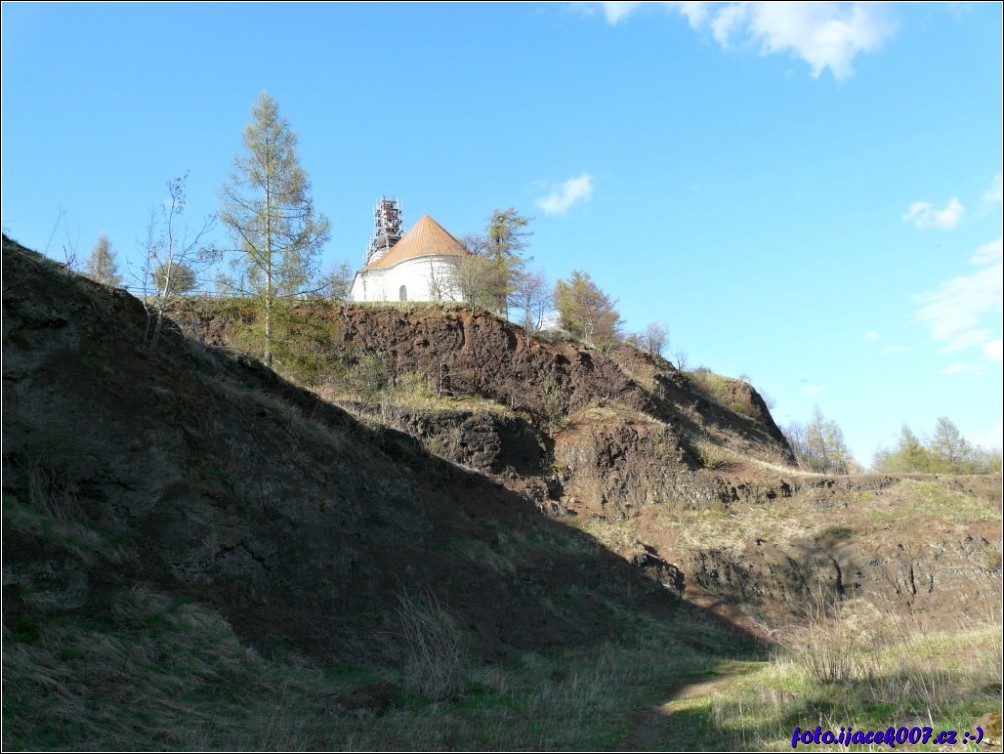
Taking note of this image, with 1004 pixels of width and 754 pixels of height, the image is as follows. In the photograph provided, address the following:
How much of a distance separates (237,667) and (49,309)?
677cm

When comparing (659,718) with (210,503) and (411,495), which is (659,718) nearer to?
(210,503)

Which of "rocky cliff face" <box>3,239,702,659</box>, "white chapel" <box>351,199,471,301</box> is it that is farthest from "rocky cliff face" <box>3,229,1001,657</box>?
"white chapel" <box>351,199,471,301</box>

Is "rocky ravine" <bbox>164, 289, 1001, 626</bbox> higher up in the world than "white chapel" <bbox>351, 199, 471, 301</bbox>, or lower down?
lower down

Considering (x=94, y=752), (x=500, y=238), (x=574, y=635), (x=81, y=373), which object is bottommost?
(x=574, y=635)

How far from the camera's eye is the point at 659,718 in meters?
9.47

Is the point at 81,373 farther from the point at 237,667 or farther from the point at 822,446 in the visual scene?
the point at 822,446

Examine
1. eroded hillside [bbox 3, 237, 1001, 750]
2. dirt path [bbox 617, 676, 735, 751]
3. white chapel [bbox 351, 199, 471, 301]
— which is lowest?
dirt path [bbox 617, 676, 735, 751]

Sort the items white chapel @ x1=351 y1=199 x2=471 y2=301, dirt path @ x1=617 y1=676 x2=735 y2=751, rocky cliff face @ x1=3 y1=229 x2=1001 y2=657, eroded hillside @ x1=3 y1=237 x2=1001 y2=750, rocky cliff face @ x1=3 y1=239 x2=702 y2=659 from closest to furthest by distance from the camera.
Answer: dirt path @ x1=617 y1=676 x2=735 y2=751
eroded hillside @ x1=3 y1=237 x2=1001 y2=750
rocky cliff face @ x1=3 y1=239 x2=702 y2=659
rocky cliff face @ x1=3 y1=229 x2=1001 y2=657
white chapel @ x1=351 y1=199 x2=471 y2=301

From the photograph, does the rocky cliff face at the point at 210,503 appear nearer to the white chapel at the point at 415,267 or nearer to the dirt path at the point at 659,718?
the dirt path at the point at 659,718

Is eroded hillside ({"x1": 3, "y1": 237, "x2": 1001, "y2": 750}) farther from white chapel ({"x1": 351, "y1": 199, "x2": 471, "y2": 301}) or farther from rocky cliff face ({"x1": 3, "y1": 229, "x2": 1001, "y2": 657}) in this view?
white chapel ({"x1": 351, "y1": 199, "x2": 471, "y2": 301})

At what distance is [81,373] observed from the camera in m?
11.3

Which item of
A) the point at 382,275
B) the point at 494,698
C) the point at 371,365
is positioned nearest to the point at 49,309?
the point at 494,698

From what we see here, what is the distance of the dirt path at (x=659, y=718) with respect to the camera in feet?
26.1

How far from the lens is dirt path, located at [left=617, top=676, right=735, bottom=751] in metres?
7.96
